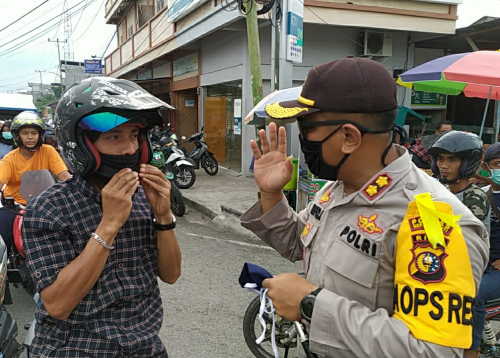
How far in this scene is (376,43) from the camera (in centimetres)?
1060

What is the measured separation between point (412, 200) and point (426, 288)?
25 cm

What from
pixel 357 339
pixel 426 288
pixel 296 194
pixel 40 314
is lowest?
pixel 296 194

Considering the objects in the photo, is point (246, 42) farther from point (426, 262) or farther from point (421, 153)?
point (426, 262)

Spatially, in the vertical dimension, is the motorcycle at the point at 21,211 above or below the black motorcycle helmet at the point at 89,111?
below

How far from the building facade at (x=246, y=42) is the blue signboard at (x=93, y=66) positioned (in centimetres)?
1803

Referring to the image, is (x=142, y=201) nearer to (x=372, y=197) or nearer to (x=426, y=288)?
(x=372, y=197)

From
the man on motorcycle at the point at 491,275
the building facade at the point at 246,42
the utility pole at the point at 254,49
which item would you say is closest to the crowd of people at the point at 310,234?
the man on motorcycle at the point at 491,275

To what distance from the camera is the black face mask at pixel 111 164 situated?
1462 millimetres

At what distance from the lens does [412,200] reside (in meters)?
1.10

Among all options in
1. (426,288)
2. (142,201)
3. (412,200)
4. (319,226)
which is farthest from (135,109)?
(426,288)

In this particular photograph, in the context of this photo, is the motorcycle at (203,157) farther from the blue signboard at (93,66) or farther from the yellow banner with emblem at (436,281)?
the blue signboard at (93,66)

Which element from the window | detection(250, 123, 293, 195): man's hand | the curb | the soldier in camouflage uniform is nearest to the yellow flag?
detection(250, 123, 293, 195): man's hand

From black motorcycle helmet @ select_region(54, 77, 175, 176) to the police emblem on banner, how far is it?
982mm

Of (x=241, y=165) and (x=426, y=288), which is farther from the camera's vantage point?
(x=241, y=165)
